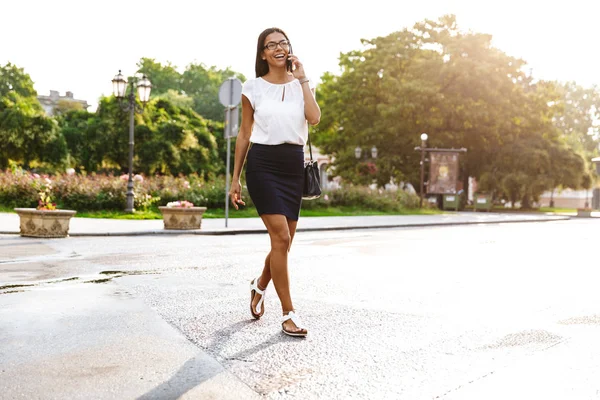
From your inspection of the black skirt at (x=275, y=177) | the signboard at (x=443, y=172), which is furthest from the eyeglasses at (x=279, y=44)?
the signboard at (x=443, y=172)

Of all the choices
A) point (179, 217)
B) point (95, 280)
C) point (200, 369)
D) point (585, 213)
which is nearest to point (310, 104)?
point (200, 369)

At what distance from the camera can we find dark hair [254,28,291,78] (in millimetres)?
4805

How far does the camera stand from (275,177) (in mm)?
4621

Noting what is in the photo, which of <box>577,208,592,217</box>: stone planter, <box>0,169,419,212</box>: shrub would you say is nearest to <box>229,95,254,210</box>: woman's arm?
<box>0,169,419,212</box>: shrub

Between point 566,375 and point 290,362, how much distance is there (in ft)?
4.72

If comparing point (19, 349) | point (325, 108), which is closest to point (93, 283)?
point (19, 349)

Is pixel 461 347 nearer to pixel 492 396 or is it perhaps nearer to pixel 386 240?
pixel 492 396

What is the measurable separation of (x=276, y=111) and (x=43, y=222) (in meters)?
9.39

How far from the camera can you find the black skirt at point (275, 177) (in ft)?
15.0

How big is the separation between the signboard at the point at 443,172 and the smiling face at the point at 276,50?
3226 cm

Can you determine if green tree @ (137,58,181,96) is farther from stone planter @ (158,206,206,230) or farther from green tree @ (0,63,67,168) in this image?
stone planter @ (158,206,206,230)

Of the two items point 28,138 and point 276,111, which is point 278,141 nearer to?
Answer: point 276,111

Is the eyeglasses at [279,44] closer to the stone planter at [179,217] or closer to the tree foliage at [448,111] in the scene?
the stone planter at [179,217]

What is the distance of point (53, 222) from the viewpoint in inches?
505
